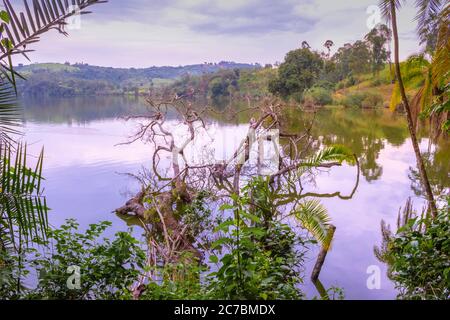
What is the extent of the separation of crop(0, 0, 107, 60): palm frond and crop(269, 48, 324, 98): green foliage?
76.9 feet

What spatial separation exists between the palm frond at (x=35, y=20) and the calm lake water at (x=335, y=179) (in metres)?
4.34

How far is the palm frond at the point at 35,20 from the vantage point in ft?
6.94

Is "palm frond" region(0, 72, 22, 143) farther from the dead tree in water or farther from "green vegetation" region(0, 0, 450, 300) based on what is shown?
the dead tree in water

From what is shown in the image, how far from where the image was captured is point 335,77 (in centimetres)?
3506

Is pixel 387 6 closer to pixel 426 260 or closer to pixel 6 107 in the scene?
pixel 426 260

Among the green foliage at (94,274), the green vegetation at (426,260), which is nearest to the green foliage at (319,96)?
the green vegetation at (426,260)

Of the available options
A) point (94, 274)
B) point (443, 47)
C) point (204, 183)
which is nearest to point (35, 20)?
point (94, 274)

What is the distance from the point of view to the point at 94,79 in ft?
65.4

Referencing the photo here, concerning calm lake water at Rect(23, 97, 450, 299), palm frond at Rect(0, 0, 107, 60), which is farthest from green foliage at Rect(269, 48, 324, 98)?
palm frond at Rect(0, 0, 107, 60)

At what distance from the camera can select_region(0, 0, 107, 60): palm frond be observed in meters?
2.12

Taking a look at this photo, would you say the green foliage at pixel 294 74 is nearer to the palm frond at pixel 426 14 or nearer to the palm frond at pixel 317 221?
the palm frond at pixel 426 14

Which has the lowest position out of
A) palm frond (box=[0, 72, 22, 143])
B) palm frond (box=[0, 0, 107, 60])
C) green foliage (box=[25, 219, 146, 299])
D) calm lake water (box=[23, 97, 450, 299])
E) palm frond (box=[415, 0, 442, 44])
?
calm lake water (box=[23, 97, 450, 299])

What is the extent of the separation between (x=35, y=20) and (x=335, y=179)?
9.85 metres
